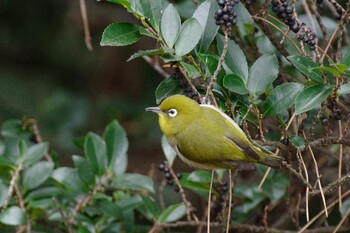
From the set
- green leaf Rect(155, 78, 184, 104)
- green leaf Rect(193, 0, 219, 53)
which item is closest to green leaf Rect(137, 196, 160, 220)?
green leaf Rect(155, 78, 184, 104)

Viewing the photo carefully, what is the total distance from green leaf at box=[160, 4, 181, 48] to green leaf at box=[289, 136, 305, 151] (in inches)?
22.0

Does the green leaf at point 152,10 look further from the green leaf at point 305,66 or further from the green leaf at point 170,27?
the green leaf at point 305,66

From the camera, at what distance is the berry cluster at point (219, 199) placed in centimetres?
332

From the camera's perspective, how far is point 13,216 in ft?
11.0

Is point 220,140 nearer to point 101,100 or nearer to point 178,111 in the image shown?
point 178,111

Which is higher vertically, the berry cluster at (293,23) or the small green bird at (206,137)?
the berry cluster at (293,23)

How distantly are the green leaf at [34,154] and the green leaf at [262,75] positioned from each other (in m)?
1.31

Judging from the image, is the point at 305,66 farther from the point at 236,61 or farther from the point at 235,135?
the point at 235,135

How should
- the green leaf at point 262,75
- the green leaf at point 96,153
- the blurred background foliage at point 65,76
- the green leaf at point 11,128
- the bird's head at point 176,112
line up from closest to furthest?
the green leaf at point 262,75
the bird's head at point 176,112
the green leaf at point 96,153
the green leaf at point 11,128
the blurred background foliage at point 65,76

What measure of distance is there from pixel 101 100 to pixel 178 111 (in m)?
2.59

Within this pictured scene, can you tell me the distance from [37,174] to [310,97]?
160 centimetres

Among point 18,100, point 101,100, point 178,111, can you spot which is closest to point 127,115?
point 101,100

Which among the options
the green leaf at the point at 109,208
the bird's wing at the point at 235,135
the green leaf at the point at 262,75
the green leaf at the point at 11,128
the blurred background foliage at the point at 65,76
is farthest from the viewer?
the blurred background foliage at the point at 65,76

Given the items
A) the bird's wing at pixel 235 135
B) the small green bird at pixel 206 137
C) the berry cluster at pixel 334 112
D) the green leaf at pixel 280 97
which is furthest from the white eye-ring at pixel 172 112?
the berry cluster at pixel 334 112
